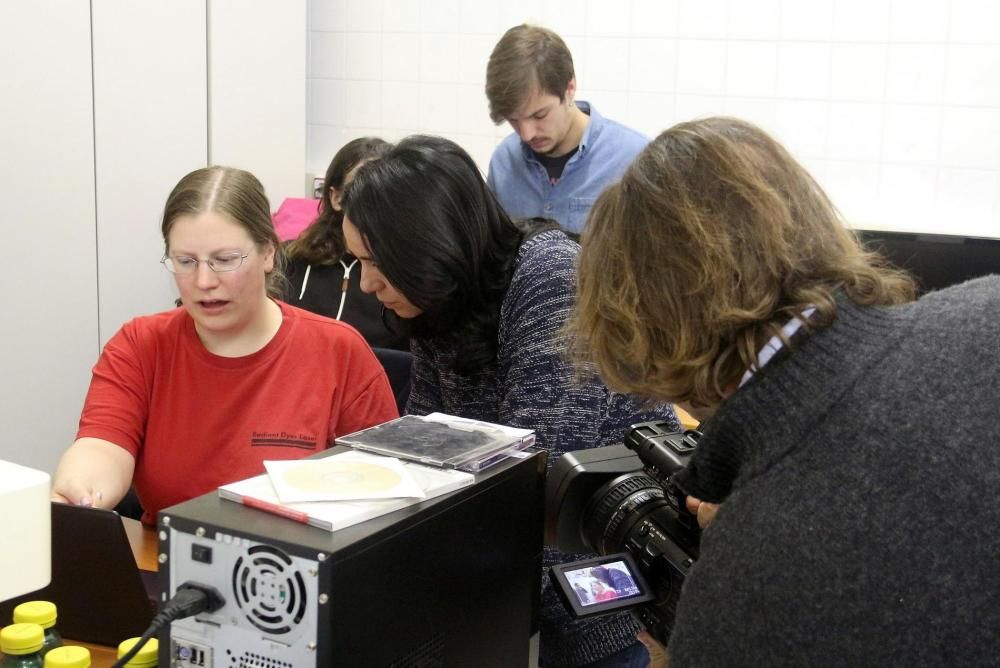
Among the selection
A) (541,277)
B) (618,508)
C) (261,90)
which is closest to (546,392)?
(541,277)

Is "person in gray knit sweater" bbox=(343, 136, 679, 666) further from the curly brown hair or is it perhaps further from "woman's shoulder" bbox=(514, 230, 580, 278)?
the curly brown hair

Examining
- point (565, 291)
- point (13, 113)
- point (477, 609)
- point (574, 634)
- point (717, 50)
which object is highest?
point (717, 50)

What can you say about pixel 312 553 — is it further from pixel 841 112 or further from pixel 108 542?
pixel 841 112

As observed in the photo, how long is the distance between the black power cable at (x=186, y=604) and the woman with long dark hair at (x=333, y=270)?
1891mm

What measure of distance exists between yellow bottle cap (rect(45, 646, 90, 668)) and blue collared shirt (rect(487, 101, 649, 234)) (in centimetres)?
202

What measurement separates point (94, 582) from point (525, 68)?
1.87 meters

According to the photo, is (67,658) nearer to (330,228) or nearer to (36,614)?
(36,614)

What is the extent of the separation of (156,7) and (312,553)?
108 inches

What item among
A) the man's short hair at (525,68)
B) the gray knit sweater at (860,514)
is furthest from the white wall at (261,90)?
the gray knit sweater at (860,514)

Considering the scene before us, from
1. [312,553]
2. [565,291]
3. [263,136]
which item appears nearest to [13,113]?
[263,136]

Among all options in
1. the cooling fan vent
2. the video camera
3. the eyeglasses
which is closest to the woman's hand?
the video camera

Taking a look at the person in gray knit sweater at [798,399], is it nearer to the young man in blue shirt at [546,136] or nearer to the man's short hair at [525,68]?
the young man in blue shirt at [546,136]

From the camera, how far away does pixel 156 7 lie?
3.09 metres

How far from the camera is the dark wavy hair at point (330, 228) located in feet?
9.12
